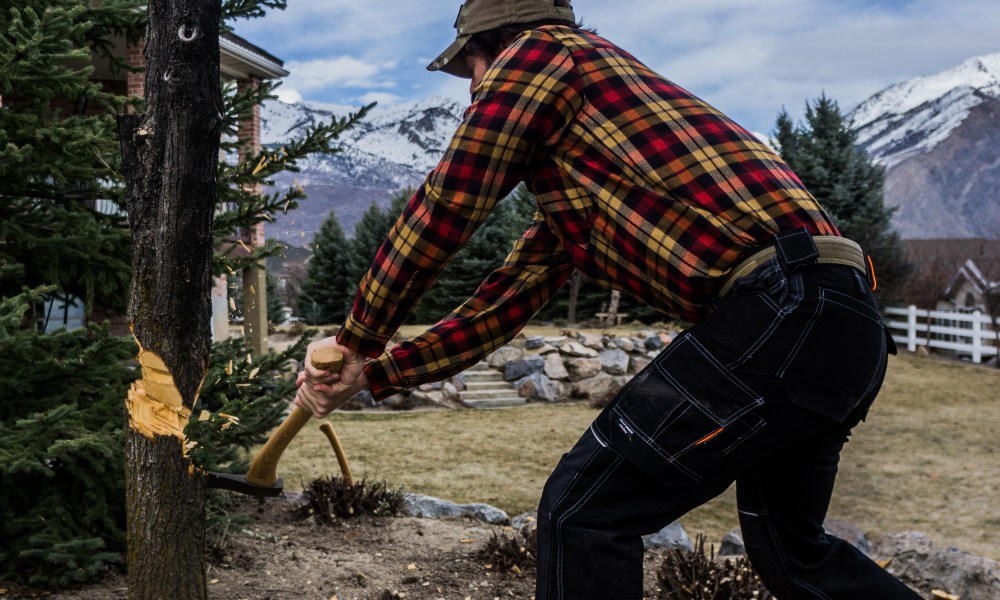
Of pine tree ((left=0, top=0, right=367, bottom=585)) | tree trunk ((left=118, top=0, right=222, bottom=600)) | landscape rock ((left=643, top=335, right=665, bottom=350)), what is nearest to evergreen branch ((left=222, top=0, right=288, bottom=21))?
pine tree ((left=0, top=0, right=367, bottom=585))

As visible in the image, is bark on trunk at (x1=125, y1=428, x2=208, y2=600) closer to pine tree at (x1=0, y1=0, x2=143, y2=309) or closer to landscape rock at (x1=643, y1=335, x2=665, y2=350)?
pine tree at (x1=0, y1=0, x2=143, y2=309)

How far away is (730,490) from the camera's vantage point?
743cm

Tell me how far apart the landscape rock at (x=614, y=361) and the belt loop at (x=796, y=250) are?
1211cm

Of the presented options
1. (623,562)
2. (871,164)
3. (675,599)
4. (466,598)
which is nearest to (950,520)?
(675,599)

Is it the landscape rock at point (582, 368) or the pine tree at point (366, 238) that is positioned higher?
the pine tree at point (366, 238)

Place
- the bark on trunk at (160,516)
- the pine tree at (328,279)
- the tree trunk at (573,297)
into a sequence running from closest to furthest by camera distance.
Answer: the bark on trunk at (160,516), the tree trunk at (573,297), the pine tree at (328,279)

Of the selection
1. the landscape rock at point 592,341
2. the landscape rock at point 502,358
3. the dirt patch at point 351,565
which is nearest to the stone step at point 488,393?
the landscape rock at point 502,358

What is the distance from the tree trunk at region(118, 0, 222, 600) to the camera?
8.14ft

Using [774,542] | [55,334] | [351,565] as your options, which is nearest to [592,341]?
[351,565]

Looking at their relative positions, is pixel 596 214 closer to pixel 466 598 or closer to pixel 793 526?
pixel 793 526

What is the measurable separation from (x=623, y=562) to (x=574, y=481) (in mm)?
189

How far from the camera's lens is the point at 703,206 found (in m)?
1.70

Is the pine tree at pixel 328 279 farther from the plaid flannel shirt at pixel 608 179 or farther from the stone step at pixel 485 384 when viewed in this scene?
the plaid flannel shirt at pixel 608 179

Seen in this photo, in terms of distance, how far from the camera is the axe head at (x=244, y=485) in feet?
8.53
